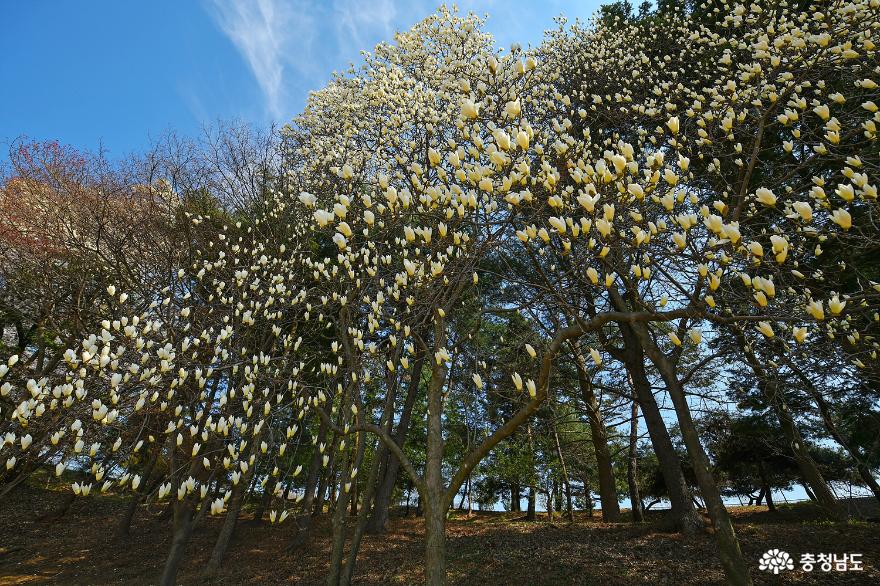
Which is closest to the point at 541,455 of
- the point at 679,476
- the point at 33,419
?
the point at 679,476

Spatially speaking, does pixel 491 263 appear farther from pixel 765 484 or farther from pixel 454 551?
pixel 765 484

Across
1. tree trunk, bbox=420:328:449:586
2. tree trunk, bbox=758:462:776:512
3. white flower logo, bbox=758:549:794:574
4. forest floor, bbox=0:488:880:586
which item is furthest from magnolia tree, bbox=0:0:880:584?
tree trunk, bbox=758:462:776:512

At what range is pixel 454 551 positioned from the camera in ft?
28.6

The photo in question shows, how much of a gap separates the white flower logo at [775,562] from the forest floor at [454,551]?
9 centimetres

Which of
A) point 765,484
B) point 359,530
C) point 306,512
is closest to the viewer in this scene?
point 359,530

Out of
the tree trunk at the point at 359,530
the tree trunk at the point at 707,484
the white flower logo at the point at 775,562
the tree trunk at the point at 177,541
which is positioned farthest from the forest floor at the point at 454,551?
the tree trunk at the point at 177,541

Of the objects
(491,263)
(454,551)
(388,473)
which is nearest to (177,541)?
(454,551)

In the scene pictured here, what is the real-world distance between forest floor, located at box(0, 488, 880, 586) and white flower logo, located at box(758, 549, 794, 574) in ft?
0.30

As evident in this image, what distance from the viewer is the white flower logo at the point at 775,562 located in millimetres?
5672

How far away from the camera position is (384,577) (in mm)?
7645

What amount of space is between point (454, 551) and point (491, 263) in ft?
18.3

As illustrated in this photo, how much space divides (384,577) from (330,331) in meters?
4.62

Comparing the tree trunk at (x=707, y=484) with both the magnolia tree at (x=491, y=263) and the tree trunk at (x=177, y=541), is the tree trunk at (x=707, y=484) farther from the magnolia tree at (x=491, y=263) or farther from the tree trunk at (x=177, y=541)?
the tree trunk at (x=177, y=541)

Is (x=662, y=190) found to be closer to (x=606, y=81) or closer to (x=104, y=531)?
(x=606, y=81)
